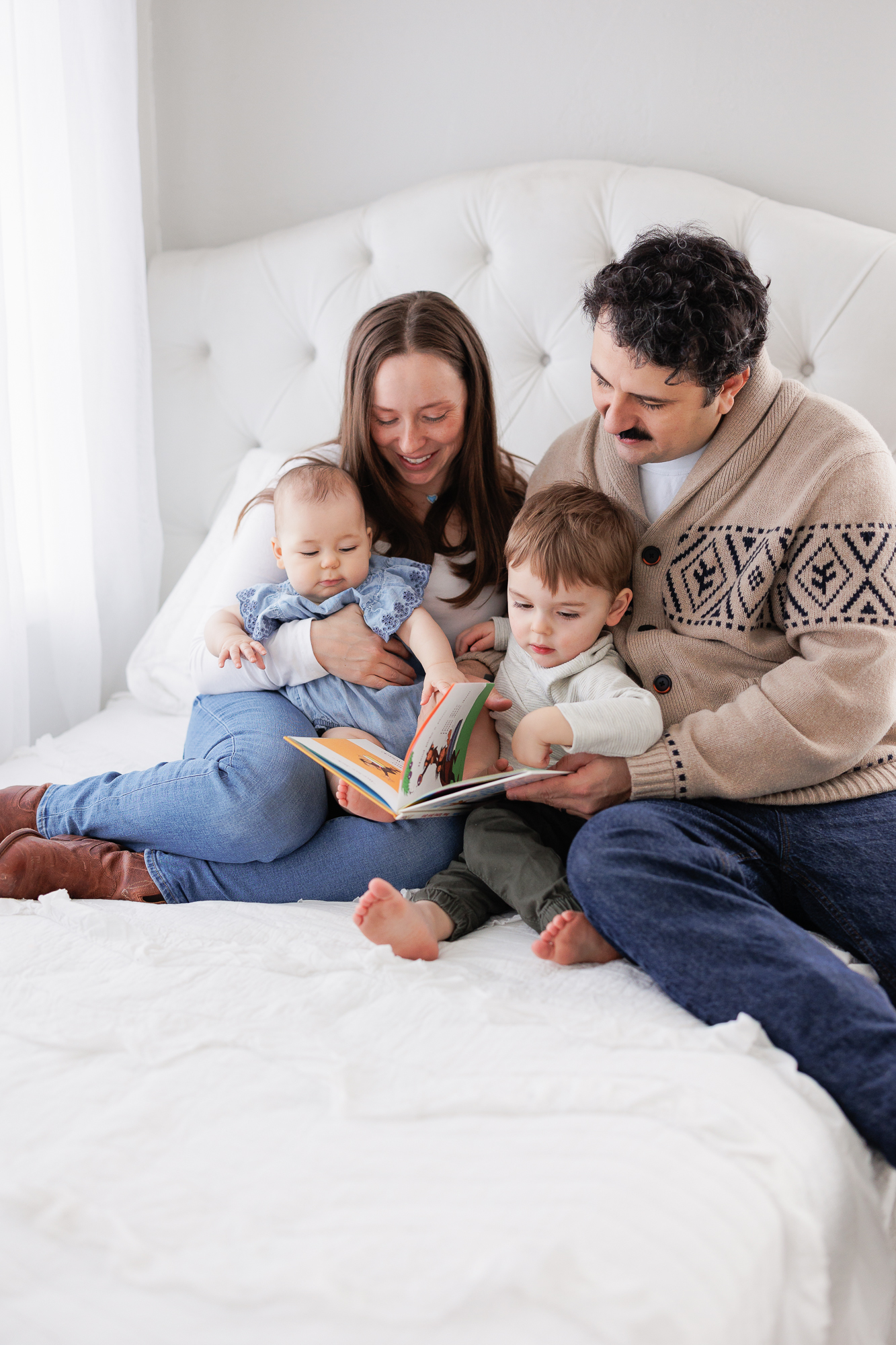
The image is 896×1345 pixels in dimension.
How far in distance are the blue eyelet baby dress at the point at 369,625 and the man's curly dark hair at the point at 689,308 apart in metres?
0.48

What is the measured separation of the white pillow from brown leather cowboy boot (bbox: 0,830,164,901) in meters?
0.56

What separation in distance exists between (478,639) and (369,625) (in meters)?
0.18

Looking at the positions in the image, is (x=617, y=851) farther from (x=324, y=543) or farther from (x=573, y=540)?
(x=324, y=543)

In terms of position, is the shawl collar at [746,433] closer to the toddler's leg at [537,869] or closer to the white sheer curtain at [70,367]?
the toddler's leg at [537,869]

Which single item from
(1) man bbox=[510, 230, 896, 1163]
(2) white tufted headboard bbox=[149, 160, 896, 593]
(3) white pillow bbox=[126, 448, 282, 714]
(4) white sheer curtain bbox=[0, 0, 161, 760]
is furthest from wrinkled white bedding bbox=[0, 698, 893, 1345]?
(2) white tufted headboard bbox=[149, 160, 896, 593]

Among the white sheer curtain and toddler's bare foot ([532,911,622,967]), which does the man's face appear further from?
the white sheer curtain

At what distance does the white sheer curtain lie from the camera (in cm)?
171

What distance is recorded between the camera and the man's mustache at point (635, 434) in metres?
1.24

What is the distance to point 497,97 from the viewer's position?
6.38ft

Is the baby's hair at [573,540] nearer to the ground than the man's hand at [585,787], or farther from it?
farther from it

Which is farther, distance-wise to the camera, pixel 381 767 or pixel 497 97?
pixel 497 97

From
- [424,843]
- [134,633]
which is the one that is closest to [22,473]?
[134,633]

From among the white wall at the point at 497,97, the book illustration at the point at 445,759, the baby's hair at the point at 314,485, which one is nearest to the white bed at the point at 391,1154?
the book illustration at the point at 445,759

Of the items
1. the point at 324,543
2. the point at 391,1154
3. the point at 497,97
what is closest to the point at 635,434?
the point at 324,543
